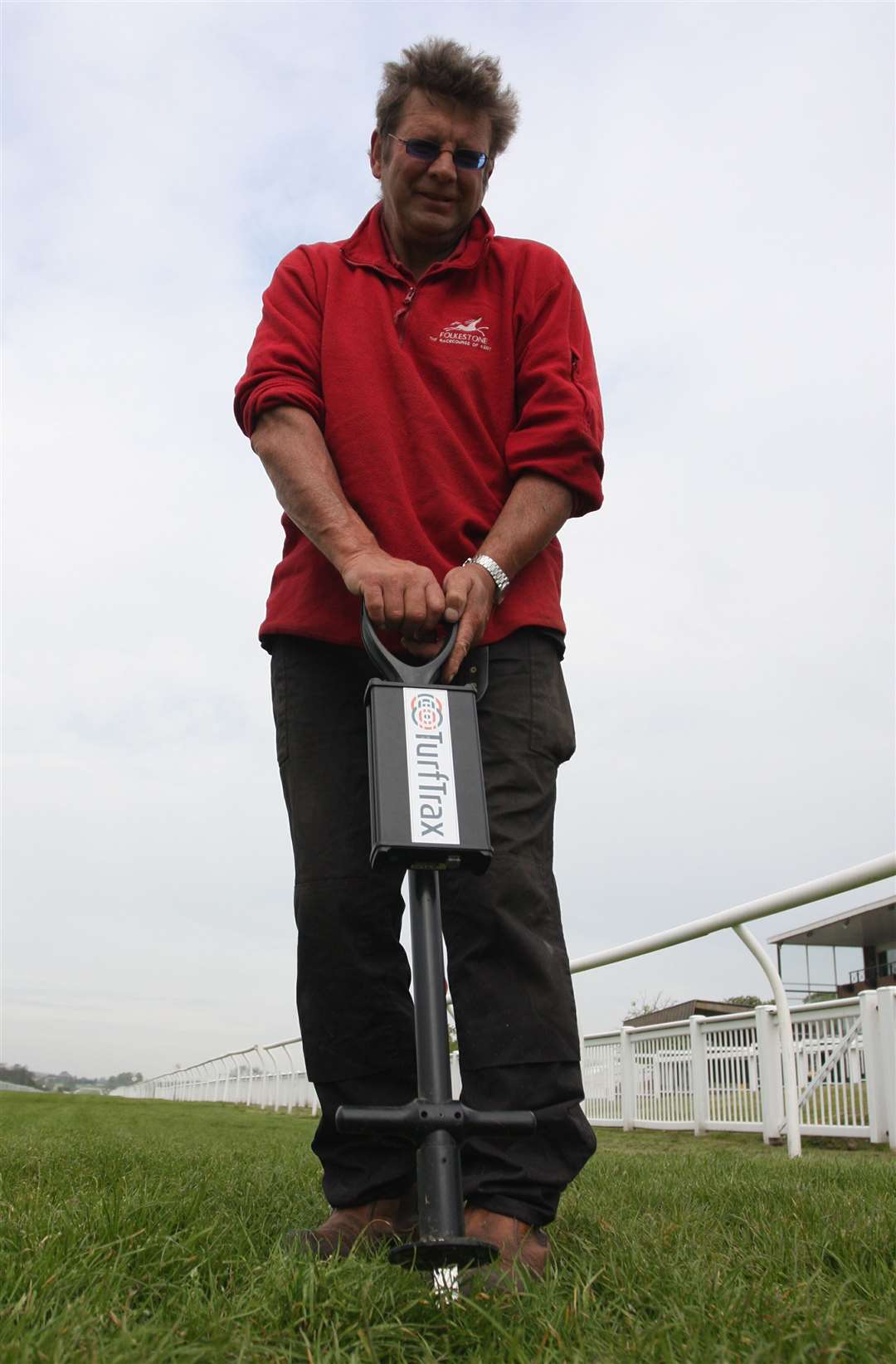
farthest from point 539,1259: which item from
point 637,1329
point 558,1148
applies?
point 637,1329

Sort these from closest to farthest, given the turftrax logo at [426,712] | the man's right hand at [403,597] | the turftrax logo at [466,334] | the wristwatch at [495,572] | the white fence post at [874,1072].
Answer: the turftrax logo at [426,712] < the man's right hand at [403,597] < the wristwatch at [495,572] < the turftrax logo at [466,334] < the white fence post at [874,1072]

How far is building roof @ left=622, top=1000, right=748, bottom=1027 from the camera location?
1182 centimetres

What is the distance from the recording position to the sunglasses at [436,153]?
2672 millimetres

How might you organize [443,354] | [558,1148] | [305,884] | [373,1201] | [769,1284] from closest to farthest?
1. [769,1284]
2. [558,1148]
3. [373,1201]
4. [305,884]
5. [443,354]

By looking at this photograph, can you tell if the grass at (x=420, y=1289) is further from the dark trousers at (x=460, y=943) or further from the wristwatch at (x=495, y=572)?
the wristwatch at (x=495, y=572)

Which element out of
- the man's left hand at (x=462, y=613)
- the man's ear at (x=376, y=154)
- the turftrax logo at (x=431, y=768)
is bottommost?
the turftrax logo at (x=431, y=768)

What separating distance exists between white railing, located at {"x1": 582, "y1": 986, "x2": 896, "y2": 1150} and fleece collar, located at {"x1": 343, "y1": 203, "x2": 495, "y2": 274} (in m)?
4.32

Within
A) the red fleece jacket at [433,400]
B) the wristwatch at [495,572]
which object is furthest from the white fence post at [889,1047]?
the wristwatch at [495,572]

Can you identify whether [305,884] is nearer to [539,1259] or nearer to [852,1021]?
[539,1259]

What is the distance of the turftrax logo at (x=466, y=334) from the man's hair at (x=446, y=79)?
48 centimetres

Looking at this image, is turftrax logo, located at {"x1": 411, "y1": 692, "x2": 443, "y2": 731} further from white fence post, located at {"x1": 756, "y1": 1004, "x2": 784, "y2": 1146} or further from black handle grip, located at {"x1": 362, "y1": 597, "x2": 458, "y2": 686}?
white fence post, located at {"x1": 756, "y1": 1004, "x2": 784, "y2": 1146}

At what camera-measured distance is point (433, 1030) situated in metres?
1.83

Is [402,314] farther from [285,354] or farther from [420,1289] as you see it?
[420,1289]

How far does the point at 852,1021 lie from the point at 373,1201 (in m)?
5.93
